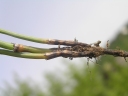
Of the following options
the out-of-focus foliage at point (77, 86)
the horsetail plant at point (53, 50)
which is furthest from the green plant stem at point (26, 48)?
the out-of-focus foliage at point (77, 86)

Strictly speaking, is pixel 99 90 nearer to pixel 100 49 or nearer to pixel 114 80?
pixel 114 80

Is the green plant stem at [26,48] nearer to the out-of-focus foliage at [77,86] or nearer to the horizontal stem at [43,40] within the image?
the horizontal stem at [43,40]

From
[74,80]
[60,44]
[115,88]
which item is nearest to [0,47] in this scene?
[60,44]

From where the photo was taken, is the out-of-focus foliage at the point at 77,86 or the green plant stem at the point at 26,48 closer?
the green plant stem at the point at 26,48

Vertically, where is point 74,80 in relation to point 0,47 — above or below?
below

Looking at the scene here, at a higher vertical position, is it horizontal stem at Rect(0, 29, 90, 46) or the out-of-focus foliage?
horizontal stem at Rect(0, 29, 90, 46)

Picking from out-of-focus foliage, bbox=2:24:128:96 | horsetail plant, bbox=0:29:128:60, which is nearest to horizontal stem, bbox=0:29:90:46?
horsetail plant, bbox=0:29:128:60

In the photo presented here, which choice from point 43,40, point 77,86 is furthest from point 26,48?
point 77,86

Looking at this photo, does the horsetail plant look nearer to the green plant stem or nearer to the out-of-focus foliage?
the green plant stem
